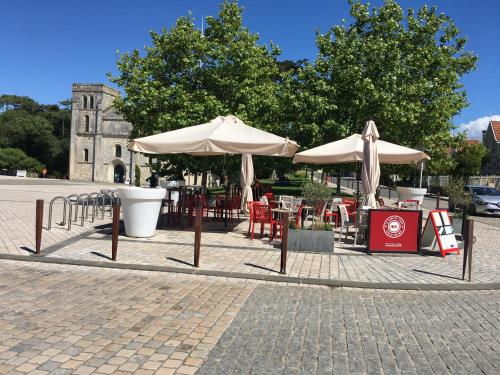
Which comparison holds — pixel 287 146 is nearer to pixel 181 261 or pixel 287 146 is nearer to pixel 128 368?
pixel 181 261

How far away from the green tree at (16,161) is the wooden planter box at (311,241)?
6899 centimetres

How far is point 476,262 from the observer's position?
9.32 meters

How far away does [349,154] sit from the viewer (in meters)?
12.3

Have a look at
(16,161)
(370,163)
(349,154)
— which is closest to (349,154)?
(349,154)

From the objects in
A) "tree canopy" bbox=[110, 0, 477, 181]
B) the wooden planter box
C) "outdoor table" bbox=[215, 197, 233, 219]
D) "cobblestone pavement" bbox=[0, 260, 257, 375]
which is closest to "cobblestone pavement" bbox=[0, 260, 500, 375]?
"cobblestone pavement" bbox=[0, 260, 257, 375]

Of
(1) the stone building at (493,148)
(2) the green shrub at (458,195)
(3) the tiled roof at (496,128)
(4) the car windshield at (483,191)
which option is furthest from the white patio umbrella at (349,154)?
(3) the tiled roof at (496,128)

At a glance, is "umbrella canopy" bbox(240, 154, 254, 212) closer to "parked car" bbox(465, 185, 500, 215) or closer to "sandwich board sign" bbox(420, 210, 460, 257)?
"sandwich board sign" bbox(420, 210, 460, 257)

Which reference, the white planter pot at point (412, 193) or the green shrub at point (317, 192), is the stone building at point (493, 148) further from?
the green shrub at point (317, 192)

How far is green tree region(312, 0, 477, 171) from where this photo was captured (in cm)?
1842

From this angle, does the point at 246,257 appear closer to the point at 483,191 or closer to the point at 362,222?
the point at 362,222

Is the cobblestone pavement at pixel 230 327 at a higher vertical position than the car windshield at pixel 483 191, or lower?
lower

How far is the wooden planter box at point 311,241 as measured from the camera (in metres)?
9.34

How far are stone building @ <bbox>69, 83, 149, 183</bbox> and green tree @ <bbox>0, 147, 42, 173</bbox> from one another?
544cm

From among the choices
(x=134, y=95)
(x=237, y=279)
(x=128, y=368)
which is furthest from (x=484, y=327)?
(x=134, y=95)
